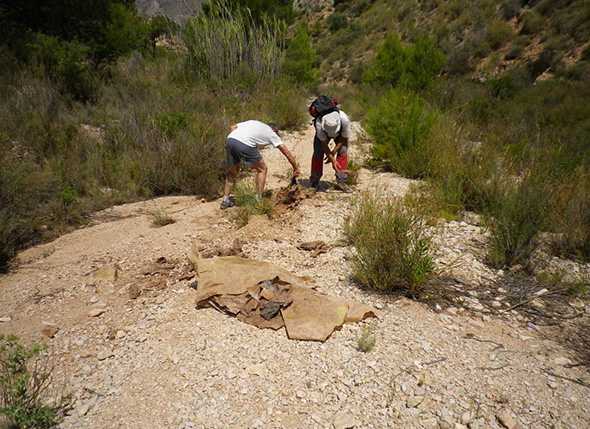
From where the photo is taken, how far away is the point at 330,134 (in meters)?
4.52

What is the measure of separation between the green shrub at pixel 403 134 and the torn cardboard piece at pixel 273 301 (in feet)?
10.7

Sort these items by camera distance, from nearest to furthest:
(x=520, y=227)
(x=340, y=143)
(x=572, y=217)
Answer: (x=520, y=227) < (x=572, y=217) < (x=340, y=143)

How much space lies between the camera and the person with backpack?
4.46 m

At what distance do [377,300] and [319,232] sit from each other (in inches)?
46.9

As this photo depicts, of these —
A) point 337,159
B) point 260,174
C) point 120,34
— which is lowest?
point 260,174

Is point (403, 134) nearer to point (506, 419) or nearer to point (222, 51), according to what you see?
point (506, 419)

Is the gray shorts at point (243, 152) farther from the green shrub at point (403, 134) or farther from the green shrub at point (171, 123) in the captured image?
the green shrub at point (403, 134)

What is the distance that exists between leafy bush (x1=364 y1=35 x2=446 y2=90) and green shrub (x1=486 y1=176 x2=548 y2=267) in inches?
289

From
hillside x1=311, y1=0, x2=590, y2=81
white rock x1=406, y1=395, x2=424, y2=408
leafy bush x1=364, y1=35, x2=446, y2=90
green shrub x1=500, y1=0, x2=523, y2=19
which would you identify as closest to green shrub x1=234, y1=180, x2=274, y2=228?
white rock x1=406, y1=395, x2=424, y2=408

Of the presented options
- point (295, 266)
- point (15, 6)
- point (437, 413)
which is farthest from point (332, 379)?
point (15, 6)

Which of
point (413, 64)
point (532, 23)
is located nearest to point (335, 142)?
point (413, 64)

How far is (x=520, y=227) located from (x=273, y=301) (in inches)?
88.2

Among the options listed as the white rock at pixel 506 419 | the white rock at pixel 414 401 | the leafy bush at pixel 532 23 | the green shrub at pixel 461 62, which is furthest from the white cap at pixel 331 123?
the leafy bush at pixel 532 23

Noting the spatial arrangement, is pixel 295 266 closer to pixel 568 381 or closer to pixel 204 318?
pixel 204 318
